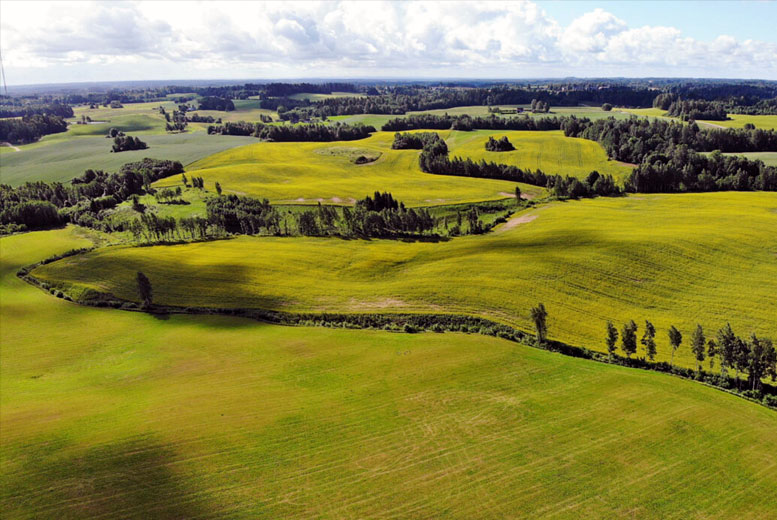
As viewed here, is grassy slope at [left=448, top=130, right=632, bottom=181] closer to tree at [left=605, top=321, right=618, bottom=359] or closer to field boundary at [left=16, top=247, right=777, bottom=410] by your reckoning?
tree at [left=605, top=321, right=618, bottom=359]

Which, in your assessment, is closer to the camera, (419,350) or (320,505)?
(320,505)

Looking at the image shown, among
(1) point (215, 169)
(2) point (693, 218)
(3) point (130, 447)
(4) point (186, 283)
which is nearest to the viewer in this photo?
(3) point (130, 447)

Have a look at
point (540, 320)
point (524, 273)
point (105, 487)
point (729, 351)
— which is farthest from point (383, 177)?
point (105, 487)

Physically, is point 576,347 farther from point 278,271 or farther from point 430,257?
point 278,271

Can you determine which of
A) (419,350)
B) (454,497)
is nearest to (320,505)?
(454,497)

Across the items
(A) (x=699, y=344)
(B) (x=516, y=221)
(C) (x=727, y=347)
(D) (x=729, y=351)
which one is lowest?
(D) (x=729, y=351)

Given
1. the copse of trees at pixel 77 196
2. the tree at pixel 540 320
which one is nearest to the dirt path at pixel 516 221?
the tree at pixel 540 320

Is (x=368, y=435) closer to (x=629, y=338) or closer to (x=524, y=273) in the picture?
(x=629, y=338)
